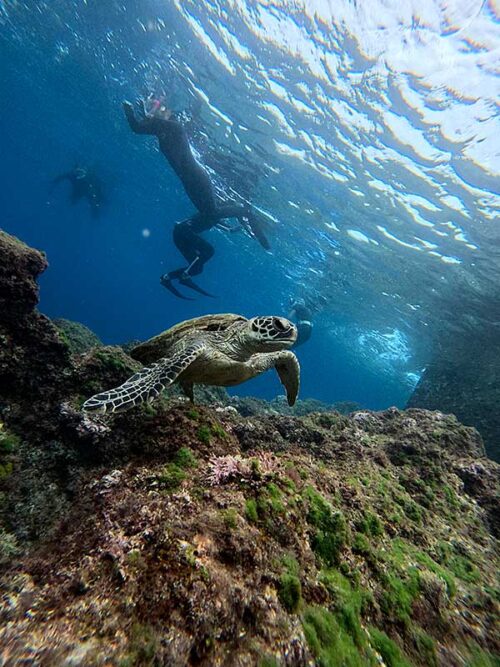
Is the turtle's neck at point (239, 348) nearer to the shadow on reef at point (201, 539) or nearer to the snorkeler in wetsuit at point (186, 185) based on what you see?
the shadow on reef at point (201, 539)

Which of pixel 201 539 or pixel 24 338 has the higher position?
pixel 24 338

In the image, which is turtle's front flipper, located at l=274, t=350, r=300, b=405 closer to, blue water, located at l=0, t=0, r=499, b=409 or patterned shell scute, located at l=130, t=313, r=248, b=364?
patterned shell scute, located at l=130, t=313, r=248, b=364

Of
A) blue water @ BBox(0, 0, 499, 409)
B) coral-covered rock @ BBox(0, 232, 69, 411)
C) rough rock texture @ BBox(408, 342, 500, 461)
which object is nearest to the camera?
coral-covered rock @ BBox(0, 232, 69, 411)

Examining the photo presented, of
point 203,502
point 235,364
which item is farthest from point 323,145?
point 203,502

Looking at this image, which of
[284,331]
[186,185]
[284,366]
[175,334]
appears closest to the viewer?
[284,331]

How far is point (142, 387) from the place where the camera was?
3238 millimetres

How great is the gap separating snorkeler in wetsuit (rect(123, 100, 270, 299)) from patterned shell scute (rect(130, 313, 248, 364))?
959 centimetres

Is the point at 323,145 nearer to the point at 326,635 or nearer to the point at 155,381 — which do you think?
the point at 155,381

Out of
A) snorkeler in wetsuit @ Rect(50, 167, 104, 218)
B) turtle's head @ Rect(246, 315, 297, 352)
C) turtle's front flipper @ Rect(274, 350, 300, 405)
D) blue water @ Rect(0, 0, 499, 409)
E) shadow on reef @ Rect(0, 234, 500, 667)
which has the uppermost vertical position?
snorkeler in wetsuit @ Rect(50, 167, 104, 218)

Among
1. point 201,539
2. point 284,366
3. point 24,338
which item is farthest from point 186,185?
point 201,539

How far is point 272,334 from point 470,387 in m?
16.3

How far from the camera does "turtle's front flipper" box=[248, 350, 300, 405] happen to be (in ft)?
15.6

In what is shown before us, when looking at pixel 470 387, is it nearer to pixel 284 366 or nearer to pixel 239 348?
pixel 284 366

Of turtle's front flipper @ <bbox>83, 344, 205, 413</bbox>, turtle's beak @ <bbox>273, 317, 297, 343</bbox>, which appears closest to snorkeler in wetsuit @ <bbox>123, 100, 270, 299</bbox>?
turtle's beak @ <bbox>273, 317, 297, 343</bbox>
